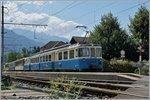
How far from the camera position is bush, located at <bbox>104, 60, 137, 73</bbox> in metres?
16.3

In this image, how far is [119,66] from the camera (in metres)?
16.5

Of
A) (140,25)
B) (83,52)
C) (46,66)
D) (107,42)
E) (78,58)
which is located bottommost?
(46,66)

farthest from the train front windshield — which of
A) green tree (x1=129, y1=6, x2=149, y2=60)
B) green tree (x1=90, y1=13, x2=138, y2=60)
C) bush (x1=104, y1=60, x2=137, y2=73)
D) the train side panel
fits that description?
green tree (x1=129, y1=6, x2=149, y2=60)

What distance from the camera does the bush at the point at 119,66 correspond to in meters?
16.3

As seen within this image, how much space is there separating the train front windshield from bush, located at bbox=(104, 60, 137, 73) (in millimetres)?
572

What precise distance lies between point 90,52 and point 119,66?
143 centimetres

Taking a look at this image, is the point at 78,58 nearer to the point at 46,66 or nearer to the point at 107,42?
the point at 107,42

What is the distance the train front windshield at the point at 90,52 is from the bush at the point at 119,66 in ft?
1.88

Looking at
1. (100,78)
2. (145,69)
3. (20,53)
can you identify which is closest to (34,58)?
(145,69)

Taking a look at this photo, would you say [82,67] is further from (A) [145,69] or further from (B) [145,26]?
(B) [145,26]

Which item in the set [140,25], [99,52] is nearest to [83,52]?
[99,52]

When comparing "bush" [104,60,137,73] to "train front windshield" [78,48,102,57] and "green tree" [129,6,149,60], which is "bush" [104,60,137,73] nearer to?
"train front windshield" [78,48,102,57]

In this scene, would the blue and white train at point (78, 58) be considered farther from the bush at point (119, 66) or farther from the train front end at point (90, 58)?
the bush at point (119, 66)

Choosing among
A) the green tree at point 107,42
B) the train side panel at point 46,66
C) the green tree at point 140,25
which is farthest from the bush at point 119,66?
the green tree at point 140,25
